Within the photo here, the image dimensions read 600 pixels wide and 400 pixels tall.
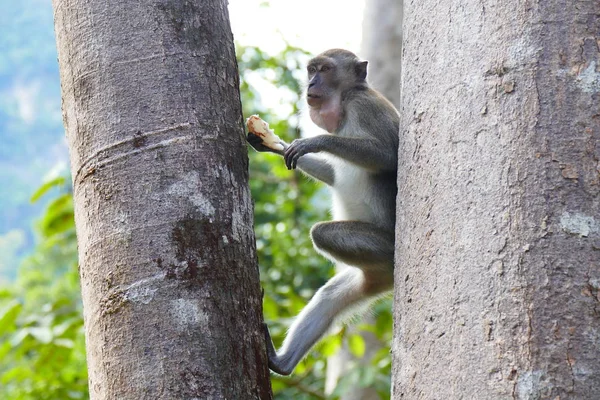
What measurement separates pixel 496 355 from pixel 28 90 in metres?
66.4

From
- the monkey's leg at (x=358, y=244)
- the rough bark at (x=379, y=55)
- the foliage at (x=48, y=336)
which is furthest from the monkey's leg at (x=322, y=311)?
the rough bark at (x=379, y=55)

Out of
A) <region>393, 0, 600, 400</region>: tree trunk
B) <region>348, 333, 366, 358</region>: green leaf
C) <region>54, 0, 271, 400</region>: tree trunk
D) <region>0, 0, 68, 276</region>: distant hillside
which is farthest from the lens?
<region>0, 0, 68, 276</region>: distant hillside

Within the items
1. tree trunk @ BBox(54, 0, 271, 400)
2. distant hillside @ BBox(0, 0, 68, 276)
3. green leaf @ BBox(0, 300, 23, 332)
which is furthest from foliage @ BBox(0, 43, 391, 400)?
distant hillside @ BBox(0, 0, 68, 276)

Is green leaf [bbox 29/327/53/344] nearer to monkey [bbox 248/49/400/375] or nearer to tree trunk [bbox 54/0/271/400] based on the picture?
monkey [bbox 248/49/400/375]

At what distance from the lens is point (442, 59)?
254 cm

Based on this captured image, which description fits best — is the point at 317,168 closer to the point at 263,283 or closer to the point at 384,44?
the point at 384,44

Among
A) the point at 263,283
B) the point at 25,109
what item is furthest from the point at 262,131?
the point at 25,109

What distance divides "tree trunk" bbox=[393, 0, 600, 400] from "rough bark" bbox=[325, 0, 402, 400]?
4968 millimetres

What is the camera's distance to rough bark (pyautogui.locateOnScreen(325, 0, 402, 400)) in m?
7.44

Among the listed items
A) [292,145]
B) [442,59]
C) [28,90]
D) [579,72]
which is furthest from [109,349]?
[28,90]

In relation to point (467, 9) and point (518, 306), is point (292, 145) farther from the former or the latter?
point (518, 306)

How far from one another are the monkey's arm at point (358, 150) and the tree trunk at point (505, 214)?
1.74m

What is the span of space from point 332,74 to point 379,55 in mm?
2759

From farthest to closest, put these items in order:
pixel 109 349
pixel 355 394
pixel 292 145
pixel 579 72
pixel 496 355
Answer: pixel 355 394 < pixel 292 145 < pixel 109 349 < pixel 579 72 < pixel 496 355
